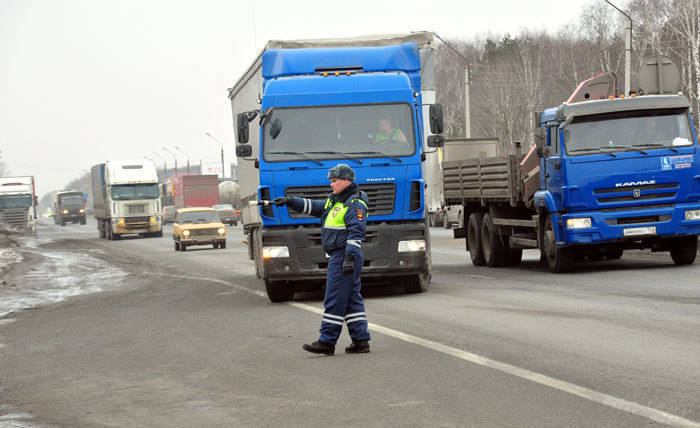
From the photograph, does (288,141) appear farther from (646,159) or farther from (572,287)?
(646,159)

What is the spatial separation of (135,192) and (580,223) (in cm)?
3989

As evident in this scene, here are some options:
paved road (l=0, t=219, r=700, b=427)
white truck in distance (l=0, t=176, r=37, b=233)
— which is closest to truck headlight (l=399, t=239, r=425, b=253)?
paved road (l=0, t=219, r=700, b=427)

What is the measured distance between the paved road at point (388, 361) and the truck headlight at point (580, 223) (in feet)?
3.43

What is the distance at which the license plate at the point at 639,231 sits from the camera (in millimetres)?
18391

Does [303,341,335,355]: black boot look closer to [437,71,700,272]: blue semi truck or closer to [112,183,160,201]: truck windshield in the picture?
[437,71,700,272]: blue semi truck

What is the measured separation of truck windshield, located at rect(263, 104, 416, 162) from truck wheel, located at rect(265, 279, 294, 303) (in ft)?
6.10

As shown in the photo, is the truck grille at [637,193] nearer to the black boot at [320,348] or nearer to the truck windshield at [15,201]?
the black boot at [320,348]

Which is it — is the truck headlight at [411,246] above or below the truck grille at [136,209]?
below

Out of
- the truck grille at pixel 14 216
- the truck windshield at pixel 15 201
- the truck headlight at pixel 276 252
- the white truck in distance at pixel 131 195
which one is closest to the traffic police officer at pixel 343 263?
the truck headlight at pixel 276 252

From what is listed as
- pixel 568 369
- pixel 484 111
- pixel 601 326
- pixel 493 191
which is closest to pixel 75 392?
pixel 568 369

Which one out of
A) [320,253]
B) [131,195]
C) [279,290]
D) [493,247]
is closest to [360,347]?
[320,253]

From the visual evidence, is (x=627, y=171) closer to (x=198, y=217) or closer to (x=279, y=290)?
(x=279, y=290)

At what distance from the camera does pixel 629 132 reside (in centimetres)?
1850

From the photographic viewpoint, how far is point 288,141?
51.6ft
